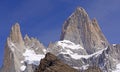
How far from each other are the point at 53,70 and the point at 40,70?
151 cm

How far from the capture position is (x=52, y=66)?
37.4 m

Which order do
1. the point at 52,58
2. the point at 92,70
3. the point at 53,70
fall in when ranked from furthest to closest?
the point at 92,70, the point at 52,58, the point at 53,70

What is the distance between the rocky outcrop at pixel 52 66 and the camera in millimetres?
36719

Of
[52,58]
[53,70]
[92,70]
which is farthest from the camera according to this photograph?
[92,70]

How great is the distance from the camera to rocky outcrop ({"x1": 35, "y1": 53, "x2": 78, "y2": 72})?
3672 centimetres

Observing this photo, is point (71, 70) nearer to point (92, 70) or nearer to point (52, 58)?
point (52, 58)

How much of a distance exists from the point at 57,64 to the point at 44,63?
3.51ft

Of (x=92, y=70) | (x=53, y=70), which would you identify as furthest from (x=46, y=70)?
(x=92, y=70)

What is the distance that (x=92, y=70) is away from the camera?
46094 mm

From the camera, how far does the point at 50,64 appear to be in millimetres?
38250

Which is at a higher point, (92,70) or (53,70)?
(92,70)

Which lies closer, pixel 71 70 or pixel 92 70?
pixel 71 70

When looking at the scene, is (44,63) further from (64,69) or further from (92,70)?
(92,70)

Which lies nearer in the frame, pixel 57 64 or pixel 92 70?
A: pixel 57 64
